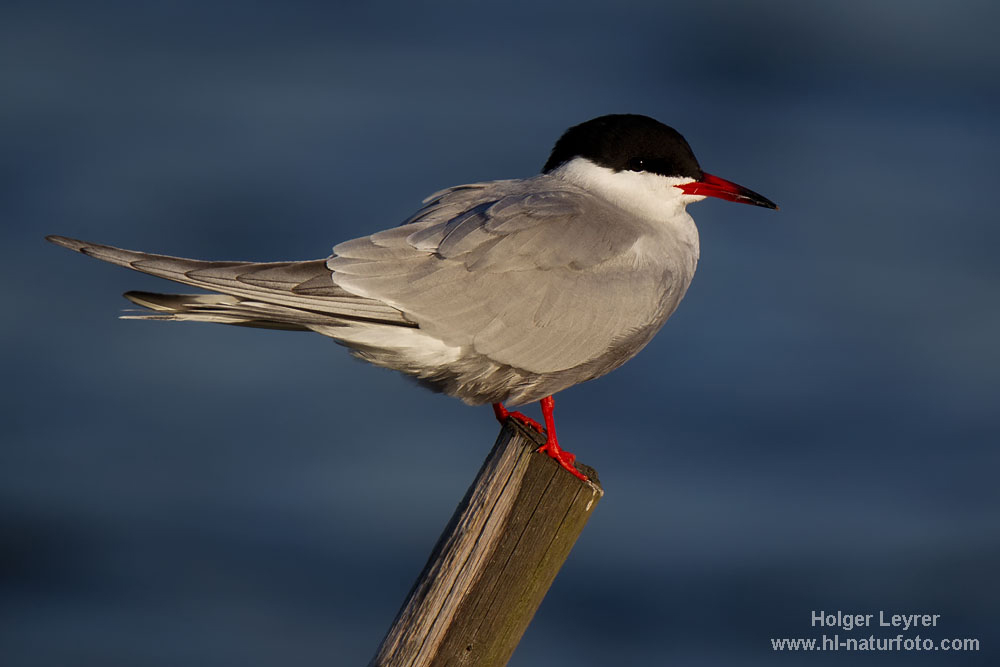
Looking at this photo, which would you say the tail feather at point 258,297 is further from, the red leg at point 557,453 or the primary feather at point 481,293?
the red leg at point 557,453

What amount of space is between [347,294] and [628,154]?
148cm

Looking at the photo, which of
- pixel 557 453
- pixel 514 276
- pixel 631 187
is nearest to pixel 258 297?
pixel 514 276

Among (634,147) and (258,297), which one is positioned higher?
(634,147)

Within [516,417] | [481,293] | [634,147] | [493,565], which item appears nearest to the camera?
[493,565]

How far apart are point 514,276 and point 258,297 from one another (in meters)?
0.89

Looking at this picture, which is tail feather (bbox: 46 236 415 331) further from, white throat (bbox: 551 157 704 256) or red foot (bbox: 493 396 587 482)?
white throat (bbox: 551 157 704 256)

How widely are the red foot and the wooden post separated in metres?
0.03

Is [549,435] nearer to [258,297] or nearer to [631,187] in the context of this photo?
[258,297]

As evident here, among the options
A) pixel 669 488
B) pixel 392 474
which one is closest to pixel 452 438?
pixel 392 474

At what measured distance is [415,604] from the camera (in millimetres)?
3506

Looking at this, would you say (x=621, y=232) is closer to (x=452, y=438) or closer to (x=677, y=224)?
(x=677, y=224)

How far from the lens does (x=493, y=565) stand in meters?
3.52

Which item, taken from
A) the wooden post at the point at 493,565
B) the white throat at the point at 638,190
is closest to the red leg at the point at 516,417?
the wooden post at the point at 493,565

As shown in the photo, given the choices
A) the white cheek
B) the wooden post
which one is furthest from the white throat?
the wooden post
